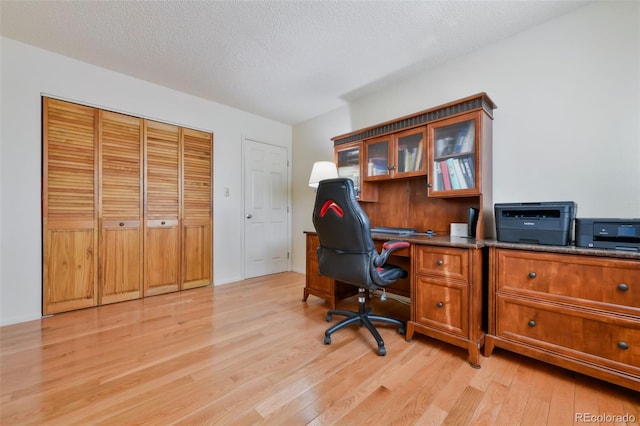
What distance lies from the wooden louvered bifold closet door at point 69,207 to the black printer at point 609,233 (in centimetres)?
392

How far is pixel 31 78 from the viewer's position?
7.70ft

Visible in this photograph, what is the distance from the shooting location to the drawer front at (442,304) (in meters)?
1.74

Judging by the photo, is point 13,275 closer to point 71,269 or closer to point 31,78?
point 71,269

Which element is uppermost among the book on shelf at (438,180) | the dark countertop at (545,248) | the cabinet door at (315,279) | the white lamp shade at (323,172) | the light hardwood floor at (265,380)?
the white lamp shade at (323,172)

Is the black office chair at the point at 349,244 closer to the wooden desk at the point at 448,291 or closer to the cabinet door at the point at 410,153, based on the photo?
the wooden desk at the point at 448,291

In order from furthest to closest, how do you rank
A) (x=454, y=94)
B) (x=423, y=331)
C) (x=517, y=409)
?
(x=454, y=94) < (x=423, y=331) < (x=517, y=409)

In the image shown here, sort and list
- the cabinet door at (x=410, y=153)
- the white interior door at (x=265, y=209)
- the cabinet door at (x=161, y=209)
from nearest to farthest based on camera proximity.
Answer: the cabinet door at (x=410, y=153) < the cabinet door at (x=161, y=209) < the white interior door at (x=265, y=209)

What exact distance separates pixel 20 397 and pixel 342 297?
222 cm

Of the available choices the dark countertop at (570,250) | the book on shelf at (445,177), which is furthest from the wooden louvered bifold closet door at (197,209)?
the dark countertop at (570,250)

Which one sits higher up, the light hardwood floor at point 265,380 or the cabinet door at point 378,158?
Answer: the cabinet door at point 378,158

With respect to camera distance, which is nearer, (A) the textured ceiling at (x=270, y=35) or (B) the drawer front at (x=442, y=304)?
(B) the drawer front at (x=442, y=304)

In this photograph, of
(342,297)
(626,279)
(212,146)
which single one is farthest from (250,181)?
(626,279)

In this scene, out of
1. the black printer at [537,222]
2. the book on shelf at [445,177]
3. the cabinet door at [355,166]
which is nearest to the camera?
the black printer at [537,222]

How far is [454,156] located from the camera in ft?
7.05
